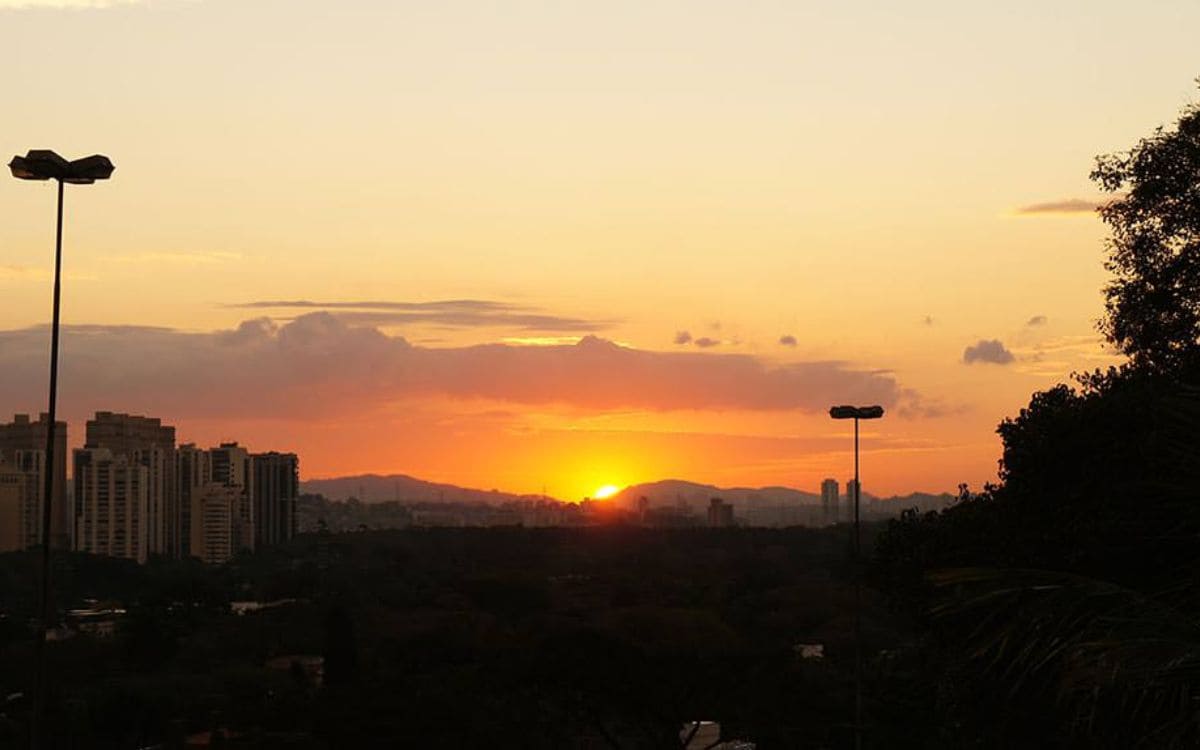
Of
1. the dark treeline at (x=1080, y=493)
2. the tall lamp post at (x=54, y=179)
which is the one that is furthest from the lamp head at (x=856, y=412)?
the tall lamp post at (x=54, y=179)

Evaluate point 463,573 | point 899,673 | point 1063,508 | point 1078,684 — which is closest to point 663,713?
point 899,673

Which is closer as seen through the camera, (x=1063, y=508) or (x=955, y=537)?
(x=1063, y=508)

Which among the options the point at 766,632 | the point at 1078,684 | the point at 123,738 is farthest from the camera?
the point at 766,632

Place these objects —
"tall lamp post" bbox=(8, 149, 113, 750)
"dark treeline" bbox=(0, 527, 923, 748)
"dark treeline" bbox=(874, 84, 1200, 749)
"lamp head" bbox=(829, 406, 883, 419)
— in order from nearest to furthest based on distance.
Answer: "tall lamp post" bbox=(8, 149, 113, 750) < "dark treeline" bbox=(874, 84, 1200, 749) < "lamp head" bbox=(829, 406, 883, 419) < "dark treeline" bbox=(0, 527, 923, 748)

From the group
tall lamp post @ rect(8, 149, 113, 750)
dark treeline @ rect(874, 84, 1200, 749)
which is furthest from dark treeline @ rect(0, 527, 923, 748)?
tall lamp post @ rect(8, 149, 113, 750)

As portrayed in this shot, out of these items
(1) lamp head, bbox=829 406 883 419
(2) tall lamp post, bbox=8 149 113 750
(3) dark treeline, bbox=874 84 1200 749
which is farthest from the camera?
(1) lamp head, bbox=829 406 883 419

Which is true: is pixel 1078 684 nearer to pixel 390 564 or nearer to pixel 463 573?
pixel 463 573

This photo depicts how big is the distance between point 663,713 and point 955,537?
19.2m

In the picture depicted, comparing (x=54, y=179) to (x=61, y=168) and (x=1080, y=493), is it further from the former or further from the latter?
(x=1080, y=493)

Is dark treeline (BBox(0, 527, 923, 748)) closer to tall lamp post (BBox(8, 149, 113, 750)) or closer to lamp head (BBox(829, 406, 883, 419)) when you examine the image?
lamp head (BBox(829, 406, 883, 419))

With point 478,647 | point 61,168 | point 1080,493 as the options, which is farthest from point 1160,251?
point 478,647

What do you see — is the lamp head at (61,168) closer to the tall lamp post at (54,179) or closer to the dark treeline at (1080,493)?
the tall lamp post at (54,179)

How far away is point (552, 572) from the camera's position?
164 m

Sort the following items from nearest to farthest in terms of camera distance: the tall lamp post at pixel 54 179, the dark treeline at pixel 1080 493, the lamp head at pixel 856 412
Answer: the tall lamp post at pixel 54 179, the dark treeline at pixel 1080 493, the lamp head at pixel 856 412
